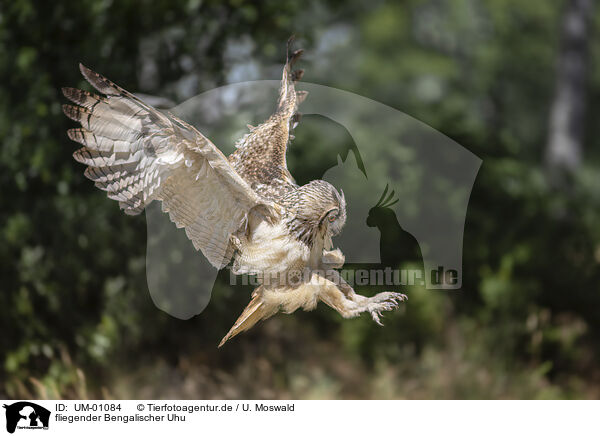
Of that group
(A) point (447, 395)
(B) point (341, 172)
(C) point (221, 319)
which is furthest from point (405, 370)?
(B) point (341, 172)

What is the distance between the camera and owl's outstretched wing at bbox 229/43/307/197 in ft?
6.38

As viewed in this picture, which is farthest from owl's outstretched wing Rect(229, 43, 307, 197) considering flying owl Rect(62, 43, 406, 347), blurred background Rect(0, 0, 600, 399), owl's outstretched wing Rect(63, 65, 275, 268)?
blurred background Rect(0, 0, 600, 399)

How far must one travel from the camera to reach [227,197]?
1745 mm

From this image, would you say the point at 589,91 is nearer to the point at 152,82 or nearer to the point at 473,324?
the point at 473,324

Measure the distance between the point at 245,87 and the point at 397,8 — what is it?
6191 mm

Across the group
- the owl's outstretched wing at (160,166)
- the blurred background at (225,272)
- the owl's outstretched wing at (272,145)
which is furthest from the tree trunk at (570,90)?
the owl's outstretched wing at (160,166)

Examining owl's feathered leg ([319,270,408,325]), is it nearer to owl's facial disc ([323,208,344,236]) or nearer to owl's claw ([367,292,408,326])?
owl's claw ([367,292,408,326])

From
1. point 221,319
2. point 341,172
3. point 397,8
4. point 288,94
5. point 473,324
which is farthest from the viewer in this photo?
point 397,8

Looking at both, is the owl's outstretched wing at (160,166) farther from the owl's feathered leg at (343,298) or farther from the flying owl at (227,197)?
the owl's feathered leg at (343,298)

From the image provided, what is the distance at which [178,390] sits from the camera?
4137 millimetres
